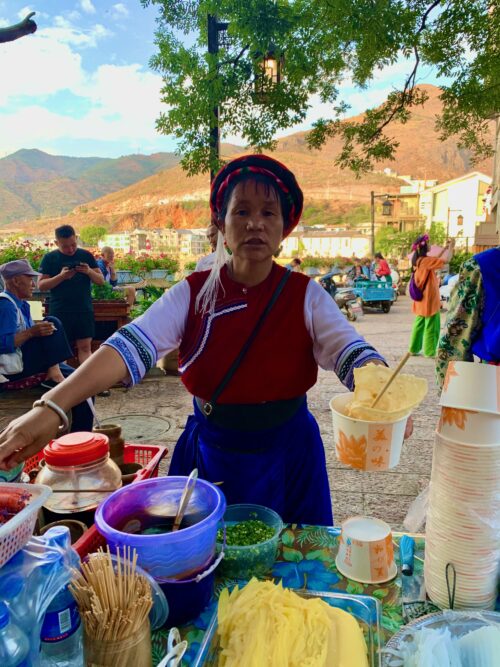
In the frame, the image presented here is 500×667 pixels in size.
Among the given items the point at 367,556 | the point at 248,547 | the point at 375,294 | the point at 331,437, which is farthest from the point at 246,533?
the point at 375,294

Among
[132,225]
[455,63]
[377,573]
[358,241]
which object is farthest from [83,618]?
[132,225]

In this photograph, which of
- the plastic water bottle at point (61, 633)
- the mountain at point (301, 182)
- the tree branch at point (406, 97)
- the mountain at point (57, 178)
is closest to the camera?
the plastic water bottle at point (61, 633)

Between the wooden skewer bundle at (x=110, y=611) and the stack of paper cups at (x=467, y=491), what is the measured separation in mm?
674

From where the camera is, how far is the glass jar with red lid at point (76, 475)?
1.39 metres

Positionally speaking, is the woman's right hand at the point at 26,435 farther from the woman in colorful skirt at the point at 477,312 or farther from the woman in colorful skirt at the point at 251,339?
the woman in colorful skirt at the point at 477,312

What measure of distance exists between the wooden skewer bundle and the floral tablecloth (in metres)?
0.22

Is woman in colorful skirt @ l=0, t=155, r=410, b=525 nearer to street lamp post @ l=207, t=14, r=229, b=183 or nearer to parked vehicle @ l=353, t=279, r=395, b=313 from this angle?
street lamp post @ l=207, t=14, r=229, b=183

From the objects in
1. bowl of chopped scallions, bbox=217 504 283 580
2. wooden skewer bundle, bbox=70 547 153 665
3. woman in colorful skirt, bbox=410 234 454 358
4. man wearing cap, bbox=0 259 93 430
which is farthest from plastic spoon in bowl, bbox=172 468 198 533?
woman in colorful skirt, bbox=410 234 454 358

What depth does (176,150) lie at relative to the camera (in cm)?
564

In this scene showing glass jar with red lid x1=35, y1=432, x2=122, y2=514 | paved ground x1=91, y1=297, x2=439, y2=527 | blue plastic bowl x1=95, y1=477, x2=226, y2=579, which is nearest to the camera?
blue plastic bowl x1=95, y1=477, x2=226, y2=579

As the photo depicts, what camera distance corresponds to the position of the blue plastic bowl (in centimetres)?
99

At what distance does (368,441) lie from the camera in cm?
116

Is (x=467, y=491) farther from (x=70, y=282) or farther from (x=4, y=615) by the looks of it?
(x=70, y=282)

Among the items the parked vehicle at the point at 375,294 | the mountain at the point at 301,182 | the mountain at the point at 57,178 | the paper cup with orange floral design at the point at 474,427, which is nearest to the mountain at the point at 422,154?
the mountain at the point at 301,182
